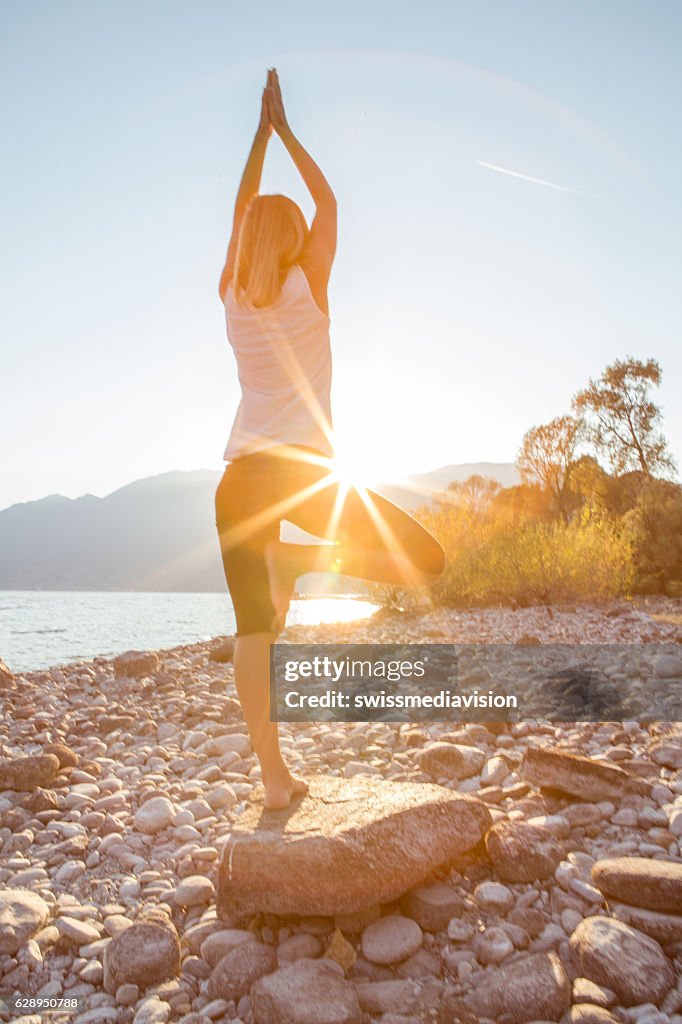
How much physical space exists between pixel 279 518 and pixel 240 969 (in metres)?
1.29

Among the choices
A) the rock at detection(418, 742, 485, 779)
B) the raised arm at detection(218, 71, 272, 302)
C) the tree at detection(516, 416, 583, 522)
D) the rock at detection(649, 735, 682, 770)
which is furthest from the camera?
the tree at detection(516, 416, 583, 522)

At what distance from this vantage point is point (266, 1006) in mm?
1441

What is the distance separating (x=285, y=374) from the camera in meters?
2.27

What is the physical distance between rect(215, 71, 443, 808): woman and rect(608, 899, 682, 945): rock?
3.60ft

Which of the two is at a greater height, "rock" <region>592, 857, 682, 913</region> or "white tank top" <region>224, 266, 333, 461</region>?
"white tank top" <region>224, 266, 333, 461</region>

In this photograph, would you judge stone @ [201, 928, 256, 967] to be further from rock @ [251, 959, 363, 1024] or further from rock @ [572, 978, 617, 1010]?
rock @ [572, 978, 617, 1010]

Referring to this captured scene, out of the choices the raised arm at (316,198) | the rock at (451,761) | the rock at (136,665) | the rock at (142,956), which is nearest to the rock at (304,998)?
the rock at (142,956)

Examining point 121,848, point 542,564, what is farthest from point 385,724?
point 542,564

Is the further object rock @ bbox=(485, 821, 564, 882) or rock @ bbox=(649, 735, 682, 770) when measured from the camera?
rock @ bbox=(649, 735, 682, 770)

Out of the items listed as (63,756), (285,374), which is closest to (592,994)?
(285,374)

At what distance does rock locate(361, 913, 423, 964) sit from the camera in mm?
1637

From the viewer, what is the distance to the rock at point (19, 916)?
5.69ft

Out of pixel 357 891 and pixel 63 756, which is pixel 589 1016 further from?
pixel 63 756

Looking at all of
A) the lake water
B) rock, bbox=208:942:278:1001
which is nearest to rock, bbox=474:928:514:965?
rock, bbox=208:942:278:1001
